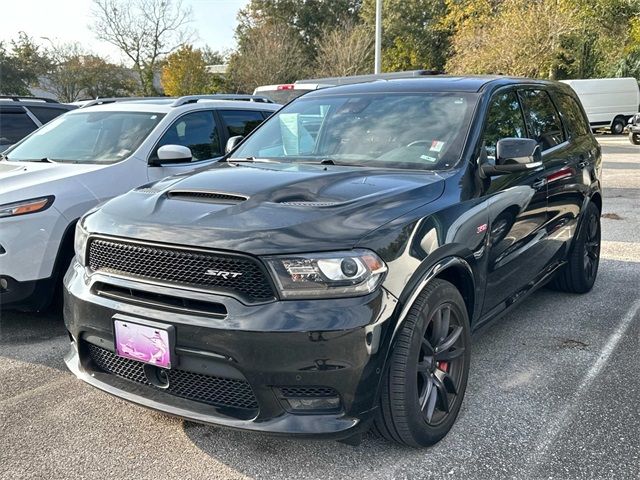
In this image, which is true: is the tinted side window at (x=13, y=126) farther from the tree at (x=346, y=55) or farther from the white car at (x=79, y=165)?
the tree at (x=346, y=55)

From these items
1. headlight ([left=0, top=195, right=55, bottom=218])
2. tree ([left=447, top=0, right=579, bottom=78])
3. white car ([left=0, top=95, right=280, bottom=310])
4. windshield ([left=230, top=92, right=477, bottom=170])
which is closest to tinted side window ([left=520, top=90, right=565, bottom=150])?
windshield ([left=230, top=92, right=477, bottom=170])

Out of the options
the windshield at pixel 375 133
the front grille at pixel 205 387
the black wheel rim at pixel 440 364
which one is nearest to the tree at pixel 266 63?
the windshield at pixel 375 133

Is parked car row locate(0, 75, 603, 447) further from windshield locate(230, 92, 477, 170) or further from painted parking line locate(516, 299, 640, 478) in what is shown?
painted parking line locate(516, 299, 640, 478)

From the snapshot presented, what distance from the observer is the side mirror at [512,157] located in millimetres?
3248

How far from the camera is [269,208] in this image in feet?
8.45

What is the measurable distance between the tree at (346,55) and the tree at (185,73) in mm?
7233

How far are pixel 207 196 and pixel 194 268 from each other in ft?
1.66

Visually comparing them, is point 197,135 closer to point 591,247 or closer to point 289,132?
point 289,132

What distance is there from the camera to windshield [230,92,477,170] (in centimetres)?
338

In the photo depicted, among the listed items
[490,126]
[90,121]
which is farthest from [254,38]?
[490,126]

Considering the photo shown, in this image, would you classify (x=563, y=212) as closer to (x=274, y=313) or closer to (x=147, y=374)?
(x=274, y=313)

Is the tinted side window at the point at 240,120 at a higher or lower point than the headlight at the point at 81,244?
higher

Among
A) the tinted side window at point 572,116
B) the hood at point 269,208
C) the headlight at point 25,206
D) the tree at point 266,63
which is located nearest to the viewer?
the hood at point 269,208

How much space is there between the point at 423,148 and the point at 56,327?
3.17 meters
